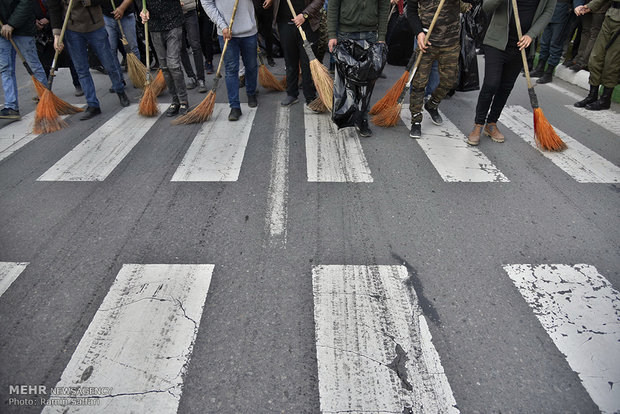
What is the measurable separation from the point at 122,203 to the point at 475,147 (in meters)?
4.12

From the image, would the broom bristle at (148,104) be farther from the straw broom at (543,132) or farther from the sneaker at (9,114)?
the straw broom at (543,132)

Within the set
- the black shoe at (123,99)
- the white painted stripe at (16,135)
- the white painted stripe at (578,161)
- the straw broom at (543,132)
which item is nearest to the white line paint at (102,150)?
the black shoe at (123,99)

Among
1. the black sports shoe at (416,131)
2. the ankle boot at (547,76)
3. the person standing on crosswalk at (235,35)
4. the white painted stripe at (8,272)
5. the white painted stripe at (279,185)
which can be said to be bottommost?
the white painted stripe at (8,272)

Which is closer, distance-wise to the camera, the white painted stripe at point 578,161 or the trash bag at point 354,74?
the white painted stripe at point 578,161

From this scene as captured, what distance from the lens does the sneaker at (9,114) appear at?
18.9ft

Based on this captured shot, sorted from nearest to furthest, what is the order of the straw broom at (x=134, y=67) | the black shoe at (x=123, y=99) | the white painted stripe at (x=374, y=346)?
the white painted stripe at (x=374, y=346) → the black shoe at (x=123, y=99) → the straw broom at (x=134, y=67)

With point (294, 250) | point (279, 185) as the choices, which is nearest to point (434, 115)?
point (279, 185)

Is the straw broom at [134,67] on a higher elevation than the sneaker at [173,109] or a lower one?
higher

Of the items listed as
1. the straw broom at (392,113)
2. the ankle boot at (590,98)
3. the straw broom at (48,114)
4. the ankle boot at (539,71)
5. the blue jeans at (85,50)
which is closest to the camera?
the straw broom at (392,113)

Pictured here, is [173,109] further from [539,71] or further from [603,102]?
[539,71]

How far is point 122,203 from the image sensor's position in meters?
3.67

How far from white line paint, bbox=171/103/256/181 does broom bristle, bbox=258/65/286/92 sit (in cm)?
123

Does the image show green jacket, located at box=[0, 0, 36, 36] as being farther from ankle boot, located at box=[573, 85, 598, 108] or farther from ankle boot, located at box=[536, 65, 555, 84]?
ankle boot, located at box=[536, 65, 555, 84]

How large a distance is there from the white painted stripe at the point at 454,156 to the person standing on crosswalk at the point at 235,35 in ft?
8.35
